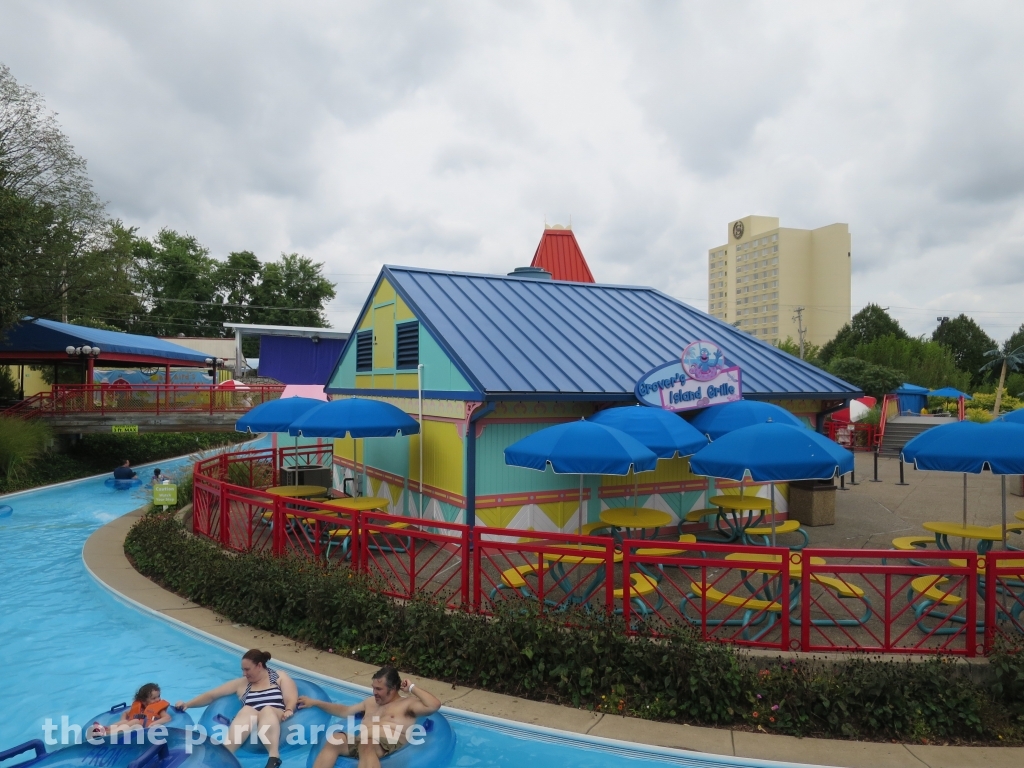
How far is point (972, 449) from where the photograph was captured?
836 cm

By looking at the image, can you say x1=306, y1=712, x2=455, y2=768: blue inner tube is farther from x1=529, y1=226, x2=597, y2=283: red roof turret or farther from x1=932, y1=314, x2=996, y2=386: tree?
x1=932, y1=314, x2=996, y2=386: tree

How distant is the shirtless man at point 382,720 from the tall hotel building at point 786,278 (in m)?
94.1

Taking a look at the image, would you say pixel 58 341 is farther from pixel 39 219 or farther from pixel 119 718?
pixel 119 718

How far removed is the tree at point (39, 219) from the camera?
22422 mm

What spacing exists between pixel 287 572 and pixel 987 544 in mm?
11184

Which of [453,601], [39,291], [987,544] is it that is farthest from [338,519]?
[39,291]

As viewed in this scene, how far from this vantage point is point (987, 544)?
1125 centimetres

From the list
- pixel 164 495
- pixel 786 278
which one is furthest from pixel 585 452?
pixel 786 278

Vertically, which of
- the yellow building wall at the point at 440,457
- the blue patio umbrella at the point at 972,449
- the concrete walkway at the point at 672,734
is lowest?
the concrete walkway at the point at 672,734

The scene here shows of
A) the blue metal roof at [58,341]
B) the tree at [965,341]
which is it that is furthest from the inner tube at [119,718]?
the tree at [965,341]

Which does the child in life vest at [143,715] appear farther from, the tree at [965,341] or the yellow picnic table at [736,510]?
the tree at [965,341]

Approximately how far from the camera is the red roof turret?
26.4 metres

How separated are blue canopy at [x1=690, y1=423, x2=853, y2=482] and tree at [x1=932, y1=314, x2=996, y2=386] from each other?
6571cm

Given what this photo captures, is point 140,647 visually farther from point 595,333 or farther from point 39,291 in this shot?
point 39,291
